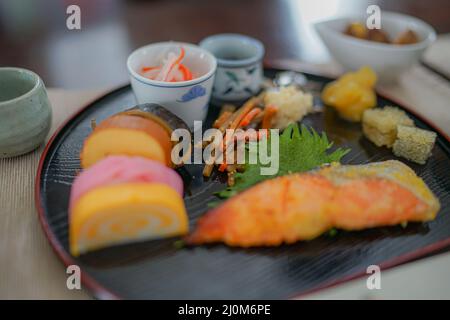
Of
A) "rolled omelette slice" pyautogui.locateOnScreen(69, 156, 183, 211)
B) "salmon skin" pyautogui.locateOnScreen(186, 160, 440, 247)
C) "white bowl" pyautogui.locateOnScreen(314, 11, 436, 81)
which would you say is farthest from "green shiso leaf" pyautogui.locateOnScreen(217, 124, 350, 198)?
"white bowl" pyautogui.locateOnScreen(314, 11, 436, 81)

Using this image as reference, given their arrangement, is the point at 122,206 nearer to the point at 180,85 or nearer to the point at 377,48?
the point at 180,85

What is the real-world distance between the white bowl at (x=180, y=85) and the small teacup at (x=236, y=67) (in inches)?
6.5

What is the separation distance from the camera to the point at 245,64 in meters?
2.59

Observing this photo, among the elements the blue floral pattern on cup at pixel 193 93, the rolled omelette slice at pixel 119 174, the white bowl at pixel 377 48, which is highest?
the white bowl at pixel 377 48

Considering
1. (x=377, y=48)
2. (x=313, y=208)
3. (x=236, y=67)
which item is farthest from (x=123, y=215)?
(x=377, y=48)

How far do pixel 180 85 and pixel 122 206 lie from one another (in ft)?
2.75

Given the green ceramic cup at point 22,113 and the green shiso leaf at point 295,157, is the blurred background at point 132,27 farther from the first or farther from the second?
the green shiso leaf at point 295,157

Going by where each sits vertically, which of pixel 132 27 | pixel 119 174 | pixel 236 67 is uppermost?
pixel 236 67

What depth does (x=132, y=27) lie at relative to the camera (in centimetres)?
404

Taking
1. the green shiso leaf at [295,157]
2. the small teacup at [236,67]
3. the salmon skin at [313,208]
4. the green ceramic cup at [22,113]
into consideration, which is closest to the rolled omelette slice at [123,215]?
the salmon skin at [313,208]

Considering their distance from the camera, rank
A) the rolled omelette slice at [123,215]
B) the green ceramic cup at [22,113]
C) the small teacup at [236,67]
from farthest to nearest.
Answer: the small teacup at [236,67]
the green ceramic cup at [22,113]
the rolled omelette slice at [123,215]

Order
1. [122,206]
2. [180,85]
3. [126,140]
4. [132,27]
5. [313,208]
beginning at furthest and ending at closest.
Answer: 1. [132,27]
2. [180,85]
3. [126,140]
4. [313,208]
5. [122,206]

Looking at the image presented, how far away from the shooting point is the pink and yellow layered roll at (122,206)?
64.2 inches
